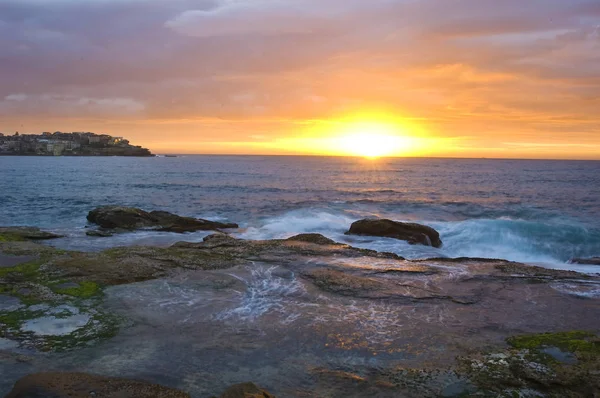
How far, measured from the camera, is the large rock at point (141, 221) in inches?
1019

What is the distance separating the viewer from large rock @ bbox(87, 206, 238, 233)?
25.9 metres

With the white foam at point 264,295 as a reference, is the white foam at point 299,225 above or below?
below

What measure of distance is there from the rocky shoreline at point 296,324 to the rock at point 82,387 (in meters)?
0.04

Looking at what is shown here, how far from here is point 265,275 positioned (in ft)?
45.3

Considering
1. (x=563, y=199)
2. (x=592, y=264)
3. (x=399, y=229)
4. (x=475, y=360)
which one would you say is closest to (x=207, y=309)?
(x=475, y=360)

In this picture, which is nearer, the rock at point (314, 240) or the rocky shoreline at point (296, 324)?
the rocky shoreline at point (296, 324)

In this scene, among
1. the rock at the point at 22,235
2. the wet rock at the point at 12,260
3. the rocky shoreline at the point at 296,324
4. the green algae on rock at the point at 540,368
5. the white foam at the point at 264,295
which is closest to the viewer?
the green algae on rock at the point at 540,368

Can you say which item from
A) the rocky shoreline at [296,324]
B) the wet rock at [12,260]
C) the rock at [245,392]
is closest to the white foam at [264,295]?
the rocky shoreline at [296,324]

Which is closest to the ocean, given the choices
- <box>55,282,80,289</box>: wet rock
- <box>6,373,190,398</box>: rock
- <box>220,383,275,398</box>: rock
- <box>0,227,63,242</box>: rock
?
<box>0,227,63,242</box>: rock

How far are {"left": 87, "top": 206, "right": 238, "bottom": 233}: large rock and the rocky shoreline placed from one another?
31.9 ft

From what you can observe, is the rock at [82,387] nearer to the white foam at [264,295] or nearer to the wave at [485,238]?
the white foam at [264,295]

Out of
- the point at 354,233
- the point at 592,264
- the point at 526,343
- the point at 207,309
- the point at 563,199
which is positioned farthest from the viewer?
the point at 563,199

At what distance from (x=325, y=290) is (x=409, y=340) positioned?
12.3 feet

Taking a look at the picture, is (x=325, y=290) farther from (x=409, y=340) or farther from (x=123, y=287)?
(x=123, y=287)
